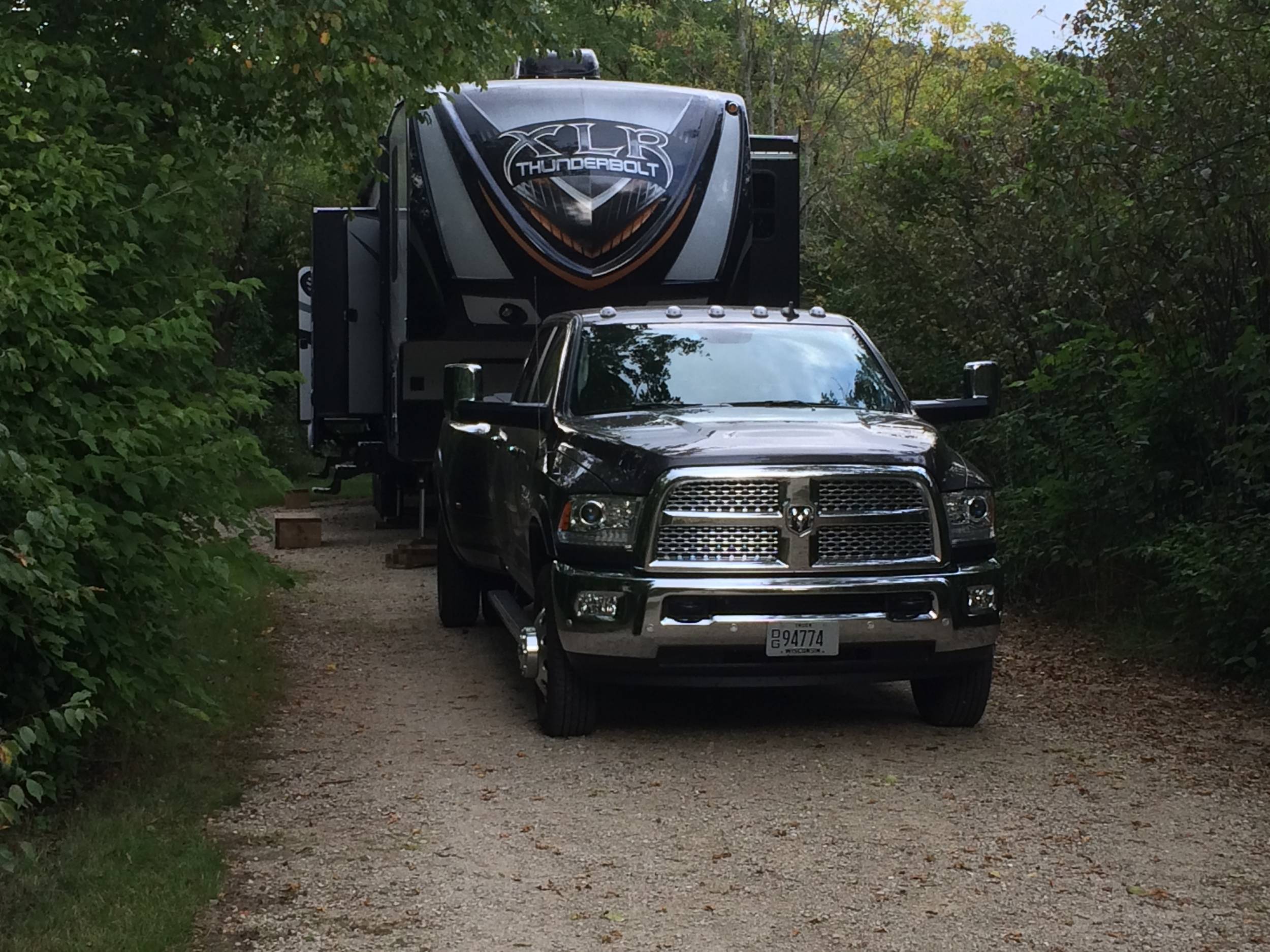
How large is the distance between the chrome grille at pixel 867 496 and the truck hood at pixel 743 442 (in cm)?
10

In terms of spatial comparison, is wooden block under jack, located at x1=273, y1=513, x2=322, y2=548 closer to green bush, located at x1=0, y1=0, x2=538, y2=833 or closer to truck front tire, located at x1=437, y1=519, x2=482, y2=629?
truck front tire, located at x1=437, y1=519, x2=482, y2=629

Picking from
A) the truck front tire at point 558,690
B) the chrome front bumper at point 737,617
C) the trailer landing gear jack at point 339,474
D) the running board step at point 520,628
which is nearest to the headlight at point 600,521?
the chrome front bumper at point 737,617

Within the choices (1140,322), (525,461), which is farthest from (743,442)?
(1140,322)

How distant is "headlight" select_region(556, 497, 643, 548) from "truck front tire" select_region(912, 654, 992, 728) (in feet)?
5.47

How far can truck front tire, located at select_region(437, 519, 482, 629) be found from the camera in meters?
11.9

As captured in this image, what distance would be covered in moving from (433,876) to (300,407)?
1719 cm

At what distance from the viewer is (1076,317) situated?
13.0m

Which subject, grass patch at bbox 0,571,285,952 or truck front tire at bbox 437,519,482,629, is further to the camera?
truck front tire at bbox 437,519,482,629

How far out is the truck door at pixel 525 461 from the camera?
29.2 feet

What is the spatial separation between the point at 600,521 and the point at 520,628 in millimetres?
1391

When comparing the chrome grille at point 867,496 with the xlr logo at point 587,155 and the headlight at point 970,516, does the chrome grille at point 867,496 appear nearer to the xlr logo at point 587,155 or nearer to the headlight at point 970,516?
the headlight at point 970,516

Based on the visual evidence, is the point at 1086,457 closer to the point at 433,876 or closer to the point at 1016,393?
the point at 1016,393

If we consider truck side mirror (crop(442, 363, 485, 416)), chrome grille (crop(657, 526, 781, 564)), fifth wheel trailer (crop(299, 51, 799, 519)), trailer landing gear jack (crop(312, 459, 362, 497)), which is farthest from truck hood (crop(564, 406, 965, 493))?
trailer landing gear jack (crop(312, 459, 362, 497))

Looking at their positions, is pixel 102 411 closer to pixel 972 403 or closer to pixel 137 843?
pixel 137 843
